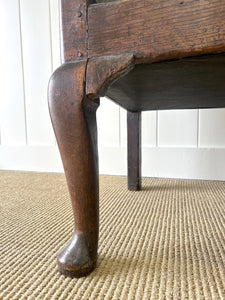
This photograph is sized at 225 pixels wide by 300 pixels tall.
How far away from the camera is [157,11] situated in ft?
1.07

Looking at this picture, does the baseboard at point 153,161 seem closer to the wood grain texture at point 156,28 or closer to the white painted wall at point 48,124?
the white painted wall at point 48,124

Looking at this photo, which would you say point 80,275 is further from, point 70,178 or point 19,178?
point 19,178

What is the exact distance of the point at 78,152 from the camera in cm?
36

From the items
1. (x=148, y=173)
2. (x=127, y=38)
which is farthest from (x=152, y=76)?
(x=148, y=173)

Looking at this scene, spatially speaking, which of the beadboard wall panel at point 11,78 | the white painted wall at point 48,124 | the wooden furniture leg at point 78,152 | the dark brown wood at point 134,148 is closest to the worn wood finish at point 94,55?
the wooden furniture leg at point 78,152

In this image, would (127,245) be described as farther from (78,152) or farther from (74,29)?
(74,29)

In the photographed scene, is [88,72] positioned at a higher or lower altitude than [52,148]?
higher

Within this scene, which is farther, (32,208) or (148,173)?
(148,173)

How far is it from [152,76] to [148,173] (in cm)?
80

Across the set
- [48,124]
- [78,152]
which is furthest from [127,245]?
[48,124]

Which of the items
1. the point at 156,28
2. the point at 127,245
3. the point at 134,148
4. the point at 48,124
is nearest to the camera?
the point at 156,28

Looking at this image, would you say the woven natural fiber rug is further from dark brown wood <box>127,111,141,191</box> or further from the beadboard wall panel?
the beadboard wall panel

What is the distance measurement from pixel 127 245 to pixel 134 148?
465 mm

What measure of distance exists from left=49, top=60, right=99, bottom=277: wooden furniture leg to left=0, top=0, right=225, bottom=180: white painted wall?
84cm
